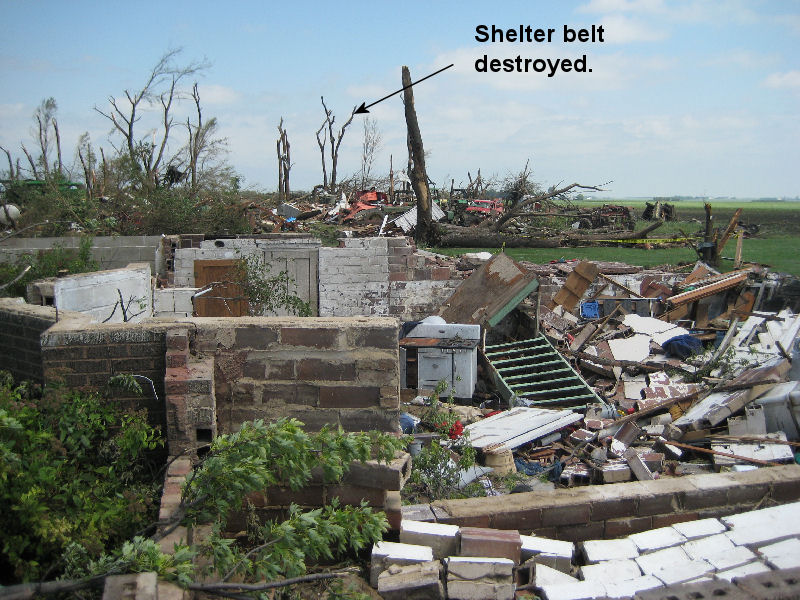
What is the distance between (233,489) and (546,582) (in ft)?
6.09

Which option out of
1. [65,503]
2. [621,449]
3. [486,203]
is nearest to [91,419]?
[65,503]

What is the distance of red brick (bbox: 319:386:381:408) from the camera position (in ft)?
11.8

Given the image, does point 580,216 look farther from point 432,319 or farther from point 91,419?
point 91,419

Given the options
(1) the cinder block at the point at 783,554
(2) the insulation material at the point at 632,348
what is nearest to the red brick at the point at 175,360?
(1) the cinder block at the point at 783,554

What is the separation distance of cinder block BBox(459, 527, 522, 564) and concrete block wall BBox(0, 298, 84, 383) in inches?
106

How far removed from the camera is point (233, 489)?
8.99 feet

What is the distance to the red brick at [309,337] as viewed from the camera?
3.55 metres

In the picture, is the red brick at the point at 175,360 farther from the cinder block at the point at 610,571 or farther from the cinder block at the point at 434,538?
the cinder block at the point at 610,571

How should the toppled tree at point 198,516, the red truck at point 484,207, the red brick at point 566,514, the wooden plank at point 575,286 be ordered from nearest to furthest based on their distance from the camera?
the toppled tree at point 198,516 → the red brick at point 566,514 → the wooden plank at point 575,286 → the red truck at point 484,207

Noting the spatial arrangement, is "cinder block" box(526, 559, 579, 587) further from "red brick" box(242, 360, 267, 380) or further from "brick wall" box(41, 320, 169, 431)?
"brick wall" box(41, 320, 169, 431)

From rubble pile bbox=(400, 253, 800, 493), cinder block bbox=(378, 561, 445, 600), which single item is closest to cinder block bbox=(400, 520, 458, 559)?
cinder block bbox=(378, 561, 445, 600)

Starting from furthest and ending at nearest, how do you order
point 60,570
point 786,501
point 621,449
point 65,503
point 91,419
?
1. point 621,449
2. point 786,501
3. point 91,419
4. point 65,503
5. point 60,570

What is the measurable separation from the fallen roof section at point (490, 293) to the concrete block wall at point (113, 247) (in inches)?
227

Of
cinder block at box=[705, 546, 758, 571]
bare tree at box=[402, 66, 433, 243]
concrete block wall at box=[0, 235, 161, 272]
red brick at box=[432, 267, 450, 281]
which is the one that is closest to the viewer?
cinder block at box=[705, 546, 758, 571]
